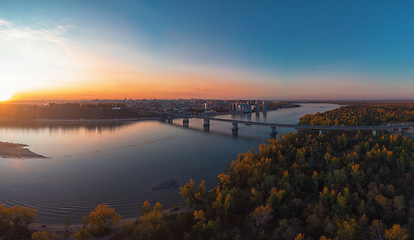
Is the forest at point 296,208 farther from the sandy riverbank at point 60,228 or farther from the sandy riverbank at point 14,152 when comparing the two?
the sandy riverbank at point 14,152

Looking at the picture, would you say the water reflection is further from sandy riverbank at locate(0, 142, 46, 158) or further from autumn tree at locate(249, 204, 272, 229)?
autumn tree at locate(249, 204, 272, 229)

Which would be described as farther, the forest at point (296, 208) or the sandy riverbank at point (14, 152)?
the sandy riverbank at point (14, 152)

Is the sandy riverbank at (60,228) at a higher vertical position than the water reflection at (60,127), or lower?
lower

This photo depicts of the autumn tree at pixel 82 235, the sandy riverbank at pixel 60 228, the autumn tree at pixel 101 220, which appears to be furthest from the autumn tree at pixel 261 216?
the autumn tree at pixel 82 235

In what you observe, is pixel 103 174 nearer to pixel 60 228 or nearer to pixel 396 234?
pixel 60 228

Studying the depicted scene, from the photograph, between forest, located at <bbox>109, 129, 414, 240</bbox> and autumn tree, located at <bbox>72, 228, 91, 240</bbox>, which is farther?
forest, located at <bbox>109, 129, 414, 240</bbox>

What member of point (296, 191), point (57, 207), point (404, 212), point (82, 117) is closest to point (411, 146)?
point (404, 212)

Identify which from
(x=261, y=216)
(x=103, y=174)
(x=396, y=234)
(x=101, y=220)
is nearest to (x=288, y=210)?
(x=261, y=216)

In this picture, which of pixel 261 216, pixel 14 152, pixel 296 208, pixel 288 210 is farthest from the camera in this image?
pixel 14 152

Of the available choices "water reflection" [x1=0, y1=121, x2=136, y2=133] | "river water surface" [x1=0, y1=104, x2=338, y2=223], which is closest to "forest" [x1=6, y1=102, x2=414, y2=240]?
"river water surface" [x1=0, y1=104, x2=338, y2=223]

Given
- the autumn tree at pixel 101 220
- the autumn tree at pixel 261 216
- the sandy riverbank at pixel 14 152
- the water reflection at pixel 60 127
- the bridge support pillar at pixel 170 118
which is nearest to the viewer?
the autumn tree at pixel 101 220

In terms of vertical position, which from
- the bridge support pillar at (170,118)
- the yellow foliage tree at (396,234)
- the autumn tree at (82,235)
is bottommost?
the autumn tree at (82,235)
